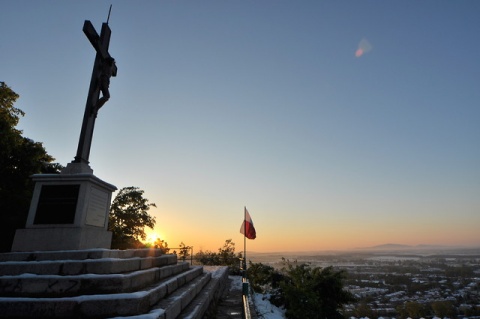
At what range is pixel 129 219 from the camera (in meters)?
25.2

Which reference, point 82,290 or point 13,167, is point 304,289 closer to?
point 82,290

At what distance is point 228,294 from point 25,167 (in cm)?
1158

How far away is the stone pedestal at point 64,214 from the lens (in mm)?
5551

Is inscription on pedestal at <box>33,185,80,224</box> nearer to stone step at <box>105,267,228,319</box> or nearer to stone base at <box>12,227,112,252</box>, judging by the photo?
stone base at <box>12,227,112,252</box>

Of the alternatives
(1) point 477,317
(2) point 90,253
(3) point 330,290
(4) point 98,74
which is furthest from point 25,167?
(1) point 477,317

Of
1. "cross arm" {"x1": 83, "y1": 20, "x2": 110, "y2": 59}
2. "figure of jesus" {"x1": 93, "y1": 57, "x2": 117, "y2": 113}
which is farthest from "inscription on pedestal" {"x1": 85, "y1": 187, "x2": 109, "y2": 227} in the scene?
"cross arm" {"x1": 83, "y1": 20, "x2": 110, "y2": 59}

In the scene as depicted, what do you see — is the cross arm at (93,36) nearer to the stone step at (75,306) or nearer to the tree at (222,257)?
the stone step at (75,306)

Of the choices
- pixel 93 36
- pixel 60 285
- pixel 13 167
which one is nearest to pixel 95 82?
pixel 93 36

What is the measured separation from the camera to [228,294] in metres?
9.16

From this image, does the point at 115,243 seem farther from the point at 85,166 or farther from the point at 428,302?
the point at 428,302

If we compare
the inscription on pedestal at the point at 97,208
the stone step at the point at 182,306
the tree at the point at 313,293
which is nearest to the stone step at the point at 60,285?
the stone step at the point at 182,306

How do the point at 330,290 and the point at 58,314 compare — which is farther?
the point at 330,290

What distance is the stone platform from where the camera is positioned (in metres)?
3.60

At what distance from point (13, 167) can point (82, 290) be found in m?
12.4
